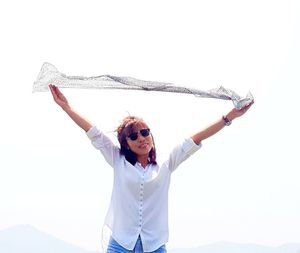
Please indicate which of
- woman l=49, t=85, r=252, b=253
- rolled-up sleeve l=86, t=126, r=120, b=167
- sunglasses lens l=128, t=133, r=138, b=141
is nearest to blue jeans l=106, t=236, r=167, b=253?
woman l=49, t=85, r=252, b=253

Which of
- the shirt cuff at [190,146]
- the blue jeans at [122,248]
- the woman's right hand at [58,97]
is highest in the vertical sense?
the woman's right hand at [58,97]

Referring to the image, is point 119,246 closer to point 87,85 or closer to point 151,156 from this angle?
point 151,156

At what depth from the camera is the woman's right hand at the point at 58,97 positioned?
23.9 feet

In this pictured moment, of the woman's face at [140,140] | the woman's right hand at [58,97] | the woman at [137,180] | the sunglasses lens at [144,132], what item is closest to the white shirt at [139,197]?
the woman at [137,180]

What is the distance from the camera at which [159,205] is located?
7137 millimetres

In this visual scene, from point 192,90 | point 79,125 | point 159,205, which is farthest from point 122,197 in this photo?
point 192,90

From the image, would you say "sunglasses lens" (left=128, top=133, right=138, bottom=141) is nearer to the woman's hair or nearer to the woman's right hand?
the woman's hair

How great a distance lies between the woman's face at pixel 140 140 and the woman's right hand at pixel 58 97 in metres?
0.72

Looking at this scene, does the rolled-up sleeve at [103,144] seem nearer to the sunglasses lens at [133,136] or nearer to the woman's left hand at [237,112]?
the sunglasses lens at [133,136]

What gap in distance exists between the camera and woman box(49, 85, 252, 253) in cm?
705

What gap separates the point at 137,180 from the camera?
23.3 ft

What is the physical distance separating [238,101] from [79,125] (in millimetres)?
1555

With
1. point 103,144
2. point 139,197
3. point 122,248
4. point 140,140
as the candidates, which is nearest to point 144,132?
point 140,140

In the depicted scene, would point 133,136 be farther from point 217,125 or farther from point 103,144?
point 217,125
